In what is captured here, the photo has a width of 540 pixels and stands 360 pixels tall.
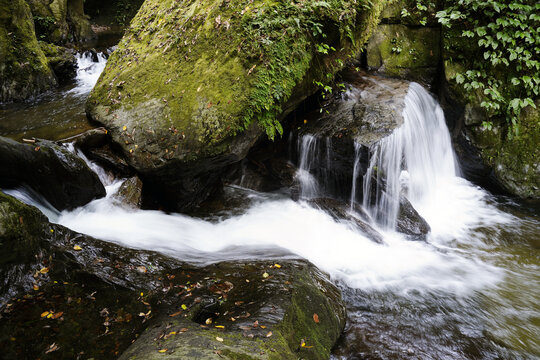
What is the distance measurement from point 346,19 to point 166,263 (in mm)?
4328

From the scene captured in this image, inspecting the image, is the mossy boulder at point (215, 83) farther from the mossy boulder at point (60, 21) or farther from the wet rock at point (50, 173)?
the mossy boulder at point (60, 21)

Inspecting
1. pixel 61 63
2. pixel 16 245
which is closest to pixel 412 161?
pixel 16 245

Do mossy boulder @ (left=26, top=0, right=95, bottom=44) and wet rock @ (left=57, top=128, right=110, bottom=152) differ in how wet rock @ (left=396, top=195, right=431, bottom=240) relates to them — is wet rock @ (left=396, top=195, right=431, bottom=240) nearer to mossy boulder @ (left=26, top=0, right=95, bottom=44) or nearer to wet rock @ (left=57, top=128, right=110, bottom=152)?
wet rock @ (left=57, top=128, right=110, bottom=152)

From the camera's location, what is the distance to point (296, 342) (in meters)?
2.65

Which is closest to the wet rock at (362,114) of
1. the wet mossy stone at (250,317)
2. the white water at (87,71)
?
the wet mossy stone at (250,317)

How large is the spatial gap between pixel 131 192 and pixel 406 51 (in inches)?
266

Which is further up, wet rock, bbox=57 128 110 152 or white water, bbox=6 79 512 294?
wet rock, bbox=57 128 110 152

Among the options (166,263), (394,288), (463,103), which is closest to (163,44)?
(166,263)

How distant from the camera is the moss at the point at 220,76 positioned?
15.2 feet

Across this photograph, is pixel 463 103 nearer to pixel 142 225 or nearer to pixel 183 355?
pixel 142 225

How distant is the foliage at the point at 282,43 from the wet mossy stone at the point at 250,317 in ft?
7.27

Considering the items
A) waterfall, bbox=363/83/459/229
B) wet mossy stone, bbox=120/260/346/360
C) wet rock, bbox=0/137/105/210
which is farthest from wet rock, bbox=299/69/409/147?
wet rock, bbox=0/137/105/210

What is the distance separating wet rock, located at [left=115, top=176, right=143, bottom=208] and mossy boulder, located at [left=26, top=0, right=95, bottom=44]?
9116mm

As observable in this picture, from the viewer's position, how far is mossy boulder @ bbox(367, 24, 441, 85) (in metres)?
7.53
